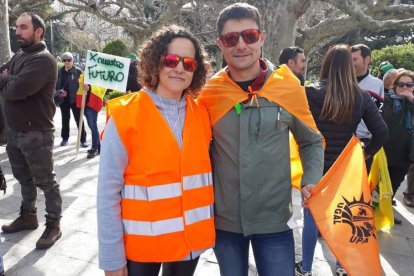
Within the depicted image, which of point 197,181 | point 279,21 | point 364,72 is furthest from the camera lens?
point 279,21

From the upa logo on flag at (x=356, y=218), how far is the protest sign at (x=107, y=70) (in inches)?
195

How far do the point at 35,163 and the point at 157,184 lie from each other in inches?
83.2

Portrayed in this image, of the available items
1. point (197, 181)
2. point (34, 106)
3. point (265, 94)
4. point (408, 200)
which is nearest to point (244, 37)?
point (265, 94)

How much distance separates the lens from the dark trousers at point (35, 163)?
135 inches

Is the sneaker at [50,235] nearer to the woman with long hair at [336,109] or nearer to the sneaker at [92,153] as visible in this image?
the woman with long hair at [336,109]

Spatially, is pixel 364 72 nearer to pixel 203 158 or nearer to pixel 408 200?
pixel 408 200

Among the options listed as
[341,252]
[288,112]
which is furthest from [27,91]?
[341,252]

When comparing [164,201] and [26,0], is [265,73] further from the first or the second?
[26,0]

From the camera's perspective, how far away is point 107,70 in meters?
6.51

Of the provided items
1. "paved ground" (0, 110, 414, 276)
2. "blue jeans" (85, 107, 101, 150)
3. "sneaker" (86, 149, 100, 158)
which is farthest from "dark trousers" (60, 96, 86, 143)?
"paved ground" (0, 110, 414, 276)

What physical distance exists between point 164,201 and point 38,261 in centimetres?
209

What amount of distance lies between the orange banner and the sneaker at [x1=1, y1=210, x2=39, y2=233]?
2.89 metres

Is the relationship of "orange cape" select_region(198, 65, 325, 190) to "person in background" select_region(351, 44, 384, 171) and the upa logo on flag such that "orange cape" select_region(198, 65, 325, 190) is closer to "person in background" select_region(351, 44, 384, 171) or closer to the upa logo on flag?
the upa logo on flag

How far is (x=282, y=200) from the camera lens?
6.72ft
